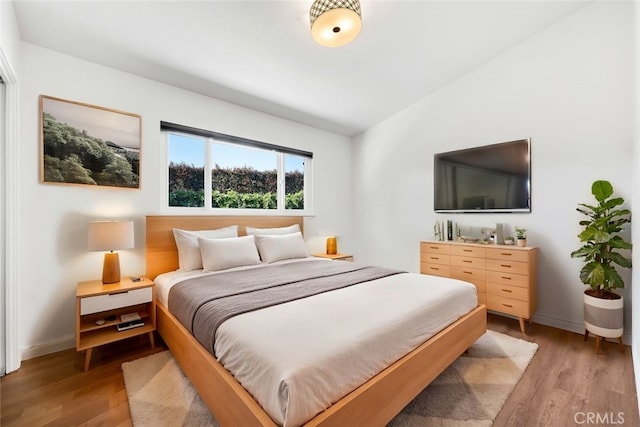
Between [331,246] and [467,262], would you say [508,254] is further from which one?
[331,246]

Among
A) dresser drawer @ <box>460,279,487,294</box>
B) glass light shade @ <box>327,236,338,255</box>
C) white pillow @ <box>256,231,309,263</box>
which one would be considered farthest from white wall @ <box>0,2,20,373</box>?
dresser drawer @ <box>460,279,487,294</box>

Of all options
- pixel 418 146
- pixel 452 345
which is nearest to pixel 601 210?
pixel 452 345

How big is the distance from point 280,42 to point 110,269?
Result: 2.51m

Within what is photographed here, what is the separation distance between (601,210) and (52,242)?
15.4ft

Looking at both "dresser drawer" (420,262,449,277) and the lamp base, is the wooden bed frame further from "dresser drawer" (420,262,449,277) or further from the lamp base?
"dresser drawer" (420,262,449,277)

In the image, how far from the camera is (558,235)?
2828 millimetres

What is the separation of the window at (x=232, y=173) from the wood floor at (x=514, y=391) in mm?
1677

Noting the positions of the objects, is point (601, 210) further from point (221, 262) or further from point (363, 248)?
point (221, 262)

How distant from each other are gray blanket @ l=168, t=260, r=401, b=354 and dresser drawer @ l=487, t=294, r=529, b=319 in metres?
1.26

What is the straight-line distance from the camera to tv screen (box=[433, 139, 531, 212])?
3.06 m

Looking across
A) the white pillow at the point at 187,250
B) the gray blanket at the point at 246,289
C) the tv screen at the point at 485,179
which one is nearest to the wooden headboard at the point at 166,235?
the white pillow at the point at 187,250

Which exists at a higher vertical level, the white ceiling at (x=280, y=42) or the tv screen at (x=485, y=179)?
the white ceiling at (x=280, y=42)

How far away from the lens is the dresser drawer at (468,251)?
117 inches

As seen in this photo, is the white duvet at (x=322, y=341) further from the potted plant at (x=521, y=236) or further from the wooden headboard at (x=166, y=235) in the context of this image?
the wooden headboard at (x=166, y=235)
